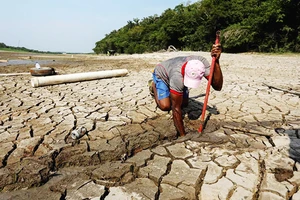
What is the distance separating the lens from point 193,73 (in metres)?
2.19

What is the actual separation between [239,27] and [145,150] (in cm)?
1728

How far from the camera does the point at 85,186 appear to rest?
1.65 metres

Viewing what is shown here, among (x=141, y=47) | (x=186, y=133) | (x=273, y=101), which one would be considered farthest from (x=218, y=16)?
(x=186, y=133)

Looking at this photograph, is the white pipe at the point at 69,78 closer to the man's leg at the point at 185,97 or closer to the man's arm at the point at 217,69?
the man's leg at the point at 185,97

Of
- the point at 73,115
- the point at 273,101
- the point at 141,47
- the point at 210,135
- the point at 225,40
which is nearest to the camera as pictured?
the point at 210,135

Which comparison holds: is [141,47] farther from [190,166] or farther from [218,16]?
[190,166]

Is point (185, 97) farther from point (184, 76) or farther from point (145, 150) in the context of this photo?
point (145, 150)

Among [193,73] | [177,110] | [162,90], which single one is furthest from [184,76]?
[162,90]

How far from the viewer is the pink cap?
7.18 feet

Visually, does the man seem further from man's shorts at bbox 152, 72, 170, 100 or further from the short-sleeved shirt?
man's shorts at bbox 152, 72, 170, 100

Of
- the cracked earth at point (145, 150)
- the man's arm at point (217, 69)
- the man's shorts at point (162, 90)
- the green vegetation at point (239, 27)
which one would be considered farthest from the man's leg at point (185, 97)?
the green vegetation at point (239, 27)

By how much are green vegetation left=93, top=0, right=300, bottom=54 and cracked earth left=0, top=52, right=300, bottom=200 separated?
13.8m

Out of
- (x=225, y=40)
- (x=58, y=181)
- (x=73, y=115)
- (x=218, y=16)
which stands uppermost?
(x=218, y=16)

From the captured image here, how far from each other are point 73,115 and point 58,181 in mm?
1257
